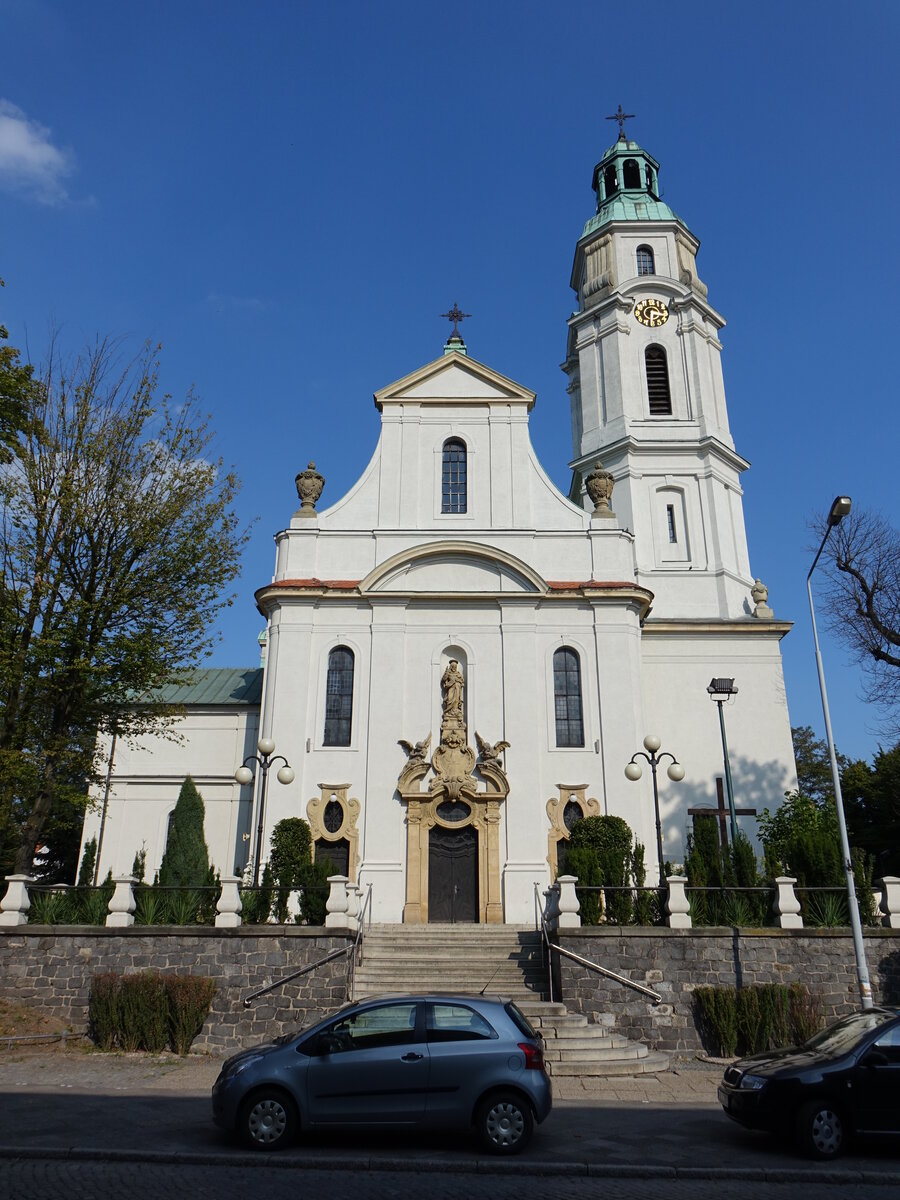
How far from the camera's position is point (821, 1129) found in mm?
8711

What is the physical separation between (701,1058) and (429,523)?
15.7 meters

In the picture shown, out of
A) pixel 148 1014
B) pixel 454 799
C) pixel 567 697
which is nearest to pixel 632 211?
pixel 567 697

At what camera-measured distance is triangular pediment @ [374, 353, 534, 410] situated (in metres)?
27.4

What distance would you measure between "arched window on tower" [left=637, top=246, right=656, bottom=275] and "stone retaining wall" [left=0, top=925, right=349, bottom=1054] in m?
27.7

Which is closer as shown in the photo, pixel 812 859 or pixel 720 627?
pixel 812 859

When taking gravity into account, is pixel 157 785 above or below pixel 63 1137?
above

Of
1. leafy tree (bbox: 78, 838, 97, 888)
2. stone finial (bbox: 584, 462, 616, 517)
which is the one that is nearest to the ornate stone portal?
stone finial (bbox: 584, 462, 616, 517)

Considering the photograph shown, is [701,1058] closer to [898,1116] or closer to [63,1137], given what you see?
[898,1116]

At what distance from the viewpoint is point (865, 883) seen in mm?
16562

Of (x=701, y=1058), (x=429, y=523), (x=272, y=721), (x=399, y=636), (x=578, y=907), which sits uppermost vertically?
(x=429, y=523)

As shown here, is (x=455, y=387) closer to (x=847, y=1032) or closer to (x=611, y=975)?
(x=611, y=975)

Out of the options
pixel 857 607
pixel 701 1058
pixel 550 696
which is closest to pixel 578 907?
pixel 701 1058

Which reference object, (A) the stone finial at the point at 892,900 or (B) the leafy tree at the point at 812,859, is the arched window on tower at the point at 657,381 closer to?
(B) the leafy tree at the point at 812,859

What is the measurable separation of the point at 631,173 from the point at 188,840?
32030 mm
